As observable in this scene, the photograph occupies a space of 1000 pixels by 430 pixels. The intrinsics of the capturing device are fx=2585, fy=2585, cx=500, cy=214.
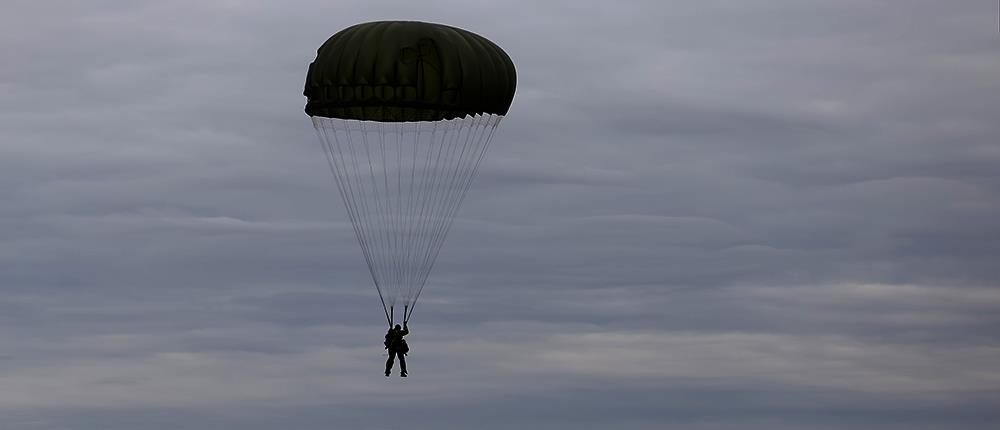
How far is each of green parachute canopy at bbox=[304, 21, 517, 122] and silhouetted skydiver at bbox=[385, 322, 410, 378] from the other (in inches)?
247

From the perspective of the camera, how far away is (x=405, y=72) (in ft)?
232

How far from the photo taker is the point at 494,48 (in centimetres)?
7350

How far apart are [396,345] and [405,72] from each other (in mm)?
7708

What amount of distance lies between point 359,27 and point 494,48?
3.94 m

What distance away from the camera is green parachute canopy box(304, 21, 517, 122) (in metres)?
70.9

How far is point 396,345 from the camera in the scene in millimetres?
72312

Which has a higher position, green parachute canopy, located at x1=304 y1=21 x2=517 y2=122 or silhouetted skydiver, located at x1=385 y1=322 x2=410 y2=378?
green parachute canopy, located at x1=304 y1=21 x2=517 y2=122

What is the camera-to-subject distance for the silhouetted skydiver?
237 feet

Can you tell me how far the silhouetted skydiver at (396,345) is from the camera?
72312mm

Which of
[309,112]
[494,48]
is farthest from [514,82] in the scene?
[309,112]

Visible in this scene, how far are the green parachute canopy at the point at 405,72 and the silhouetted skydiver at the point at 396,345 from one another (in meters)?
6.27

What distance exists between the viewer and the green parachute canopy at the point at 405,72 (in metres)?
70.9

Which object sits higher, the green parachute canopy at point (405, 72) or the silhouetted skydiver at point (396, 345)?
the green parachute canopy at point (405, 72)

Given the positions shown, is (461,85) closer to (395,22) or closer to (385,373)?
(395,22)
